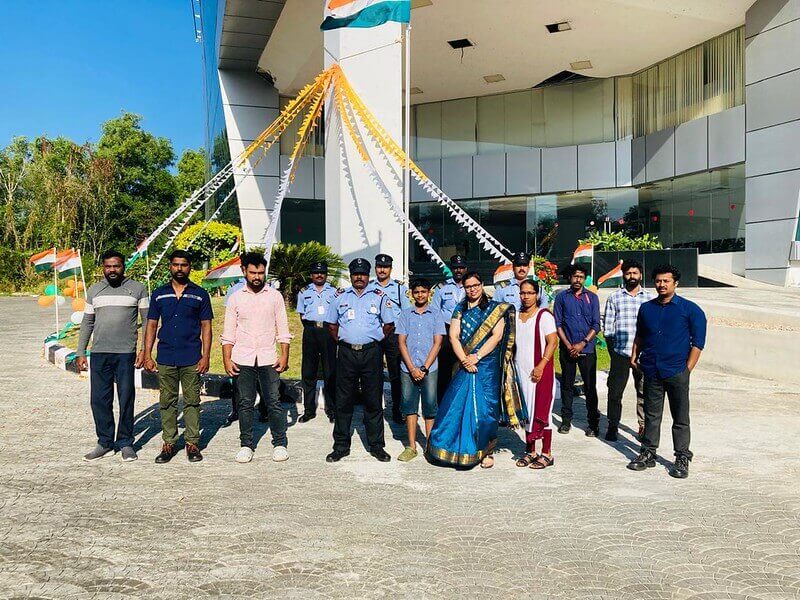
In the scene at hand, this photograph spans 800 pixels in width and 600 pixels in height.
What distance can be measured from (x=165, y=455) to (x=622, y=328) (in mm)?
4548

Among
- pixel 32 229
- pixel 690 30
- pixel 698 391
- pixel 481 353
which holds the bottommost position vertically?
pixel 698 391

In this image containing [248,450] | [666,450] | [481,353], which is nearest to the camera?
[481,353]

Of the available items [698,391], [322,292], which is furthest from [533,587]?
[698,391]

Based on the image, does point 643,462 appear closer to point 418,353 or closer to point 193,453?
point 418,353

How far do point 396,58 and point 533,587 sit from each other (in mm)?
12497

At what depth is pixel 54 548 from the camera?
4.26m

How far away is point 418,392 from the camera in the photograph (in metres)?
6.82

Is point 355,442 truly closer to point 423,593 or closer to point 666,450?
point 666,450

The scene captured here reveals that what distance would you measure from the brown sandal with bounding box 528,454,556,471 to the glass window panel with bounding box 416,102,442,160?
2618 centimetres

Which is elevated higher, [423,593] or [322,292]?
[322,292]

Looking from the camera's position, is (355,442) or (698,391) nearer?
(355,442)

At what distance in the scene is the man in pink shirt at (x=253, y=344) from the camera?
654cm

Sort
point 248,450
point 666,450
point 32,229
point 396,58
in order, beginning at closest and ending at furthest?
1. point 248,450
2. point 666,450
3. point 396,58
4. point 32,229

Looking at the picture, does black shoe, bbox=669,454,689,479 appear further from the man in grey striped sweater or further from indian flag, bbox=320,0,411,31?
indian flag, bbox=320,0,411,31
